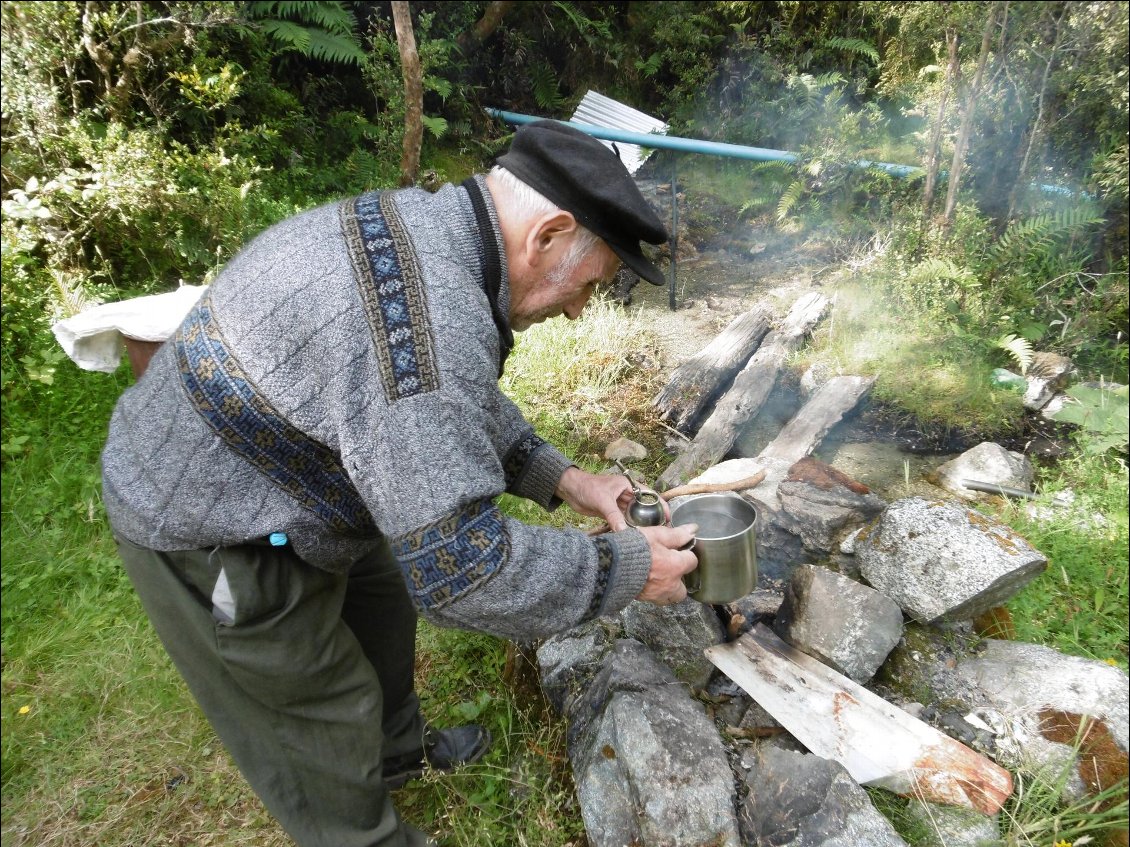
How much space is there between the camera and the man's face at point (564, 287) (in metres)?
1.61

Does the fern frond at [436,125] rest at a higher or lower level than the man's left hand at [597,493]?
higher

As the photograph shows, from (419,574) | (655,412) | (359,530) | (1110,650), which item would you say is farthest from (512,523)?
(655,412)

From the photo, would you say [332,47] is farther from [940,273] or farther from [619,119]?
[940,273]

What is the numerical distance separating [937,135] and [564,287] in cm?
348

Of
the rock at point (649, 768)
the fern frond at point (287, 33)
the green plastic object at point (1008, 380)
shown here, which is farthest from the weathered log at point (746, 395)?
the fern frond at point (287, 33)

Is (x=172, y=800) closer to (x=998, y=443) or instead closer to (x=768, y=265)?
(x=998, y=443)

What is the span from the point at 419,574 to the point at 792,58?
4408 mm

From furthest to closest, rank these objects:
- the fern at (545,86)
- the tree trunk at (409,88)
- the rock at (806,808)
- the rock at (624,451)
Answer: the fern at (545,86), the tree trunk at (409,88), the rock at (624,451), the rock at (806,808)

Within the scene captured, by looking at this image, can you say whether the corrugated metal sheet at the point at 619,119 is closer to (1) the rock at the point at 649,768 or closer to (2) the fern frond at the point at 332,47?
(2) the fern frond at the point at 332,47

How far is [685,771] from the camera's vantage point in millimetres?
1982

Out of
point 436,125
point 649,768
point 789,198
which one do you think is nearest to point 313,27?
point 436,125

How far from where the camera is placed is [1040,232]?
3.44 metres

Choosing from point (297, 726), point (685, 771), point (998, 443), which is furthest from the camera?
point (998, 443)

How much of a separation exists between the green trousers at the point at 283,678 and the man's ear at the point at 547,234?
3.21 ft
